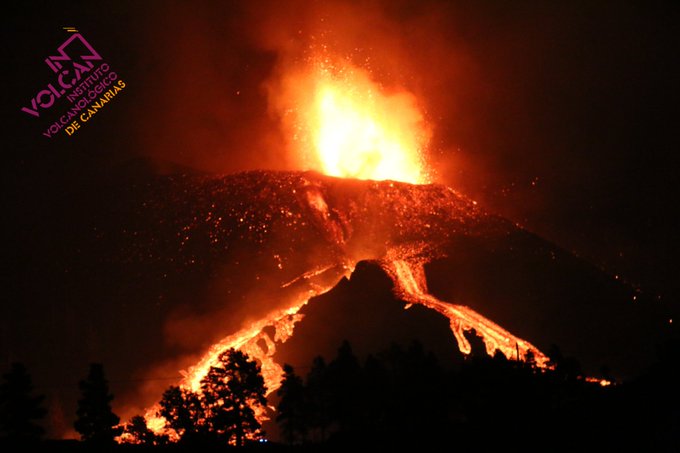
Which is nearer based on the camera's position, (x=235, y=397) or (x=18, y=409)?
(x=18, y=409)

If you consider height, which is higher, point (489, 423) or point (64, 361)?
point (64, 361)

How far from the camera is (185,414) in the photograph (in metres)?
47.9

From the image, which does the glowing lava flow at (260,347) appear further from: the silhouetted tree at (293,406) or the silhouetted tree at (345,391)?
the silhouetted tree at (345,391)

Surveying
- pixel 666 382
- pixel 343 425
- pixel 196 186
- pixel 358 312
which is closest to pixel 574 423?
pixel 666 382

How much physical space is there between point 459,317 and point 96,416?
46246 mm

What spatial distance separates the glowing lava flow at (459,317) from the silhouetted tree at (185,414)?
3281cm

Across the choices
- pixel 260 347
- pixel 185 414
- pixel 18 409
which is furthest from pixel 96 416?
pixel 260 347

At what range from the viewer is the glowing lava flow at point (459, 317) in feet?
253

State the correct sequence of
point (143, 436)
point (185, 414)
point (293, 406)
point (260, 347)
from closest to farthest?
point (293, 406) → point (185, 414) → point (143, 436) → point (260, 347)

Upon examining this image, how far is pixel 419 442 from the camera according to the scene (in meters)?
43.4

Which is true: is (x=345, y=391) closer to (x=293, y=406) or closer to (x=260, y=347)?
(x=293, y=406)

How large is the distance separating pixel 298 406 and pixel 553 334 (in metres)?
51.8

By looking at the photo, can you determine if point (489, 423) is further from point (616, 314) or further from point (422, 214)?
point (422, 214)

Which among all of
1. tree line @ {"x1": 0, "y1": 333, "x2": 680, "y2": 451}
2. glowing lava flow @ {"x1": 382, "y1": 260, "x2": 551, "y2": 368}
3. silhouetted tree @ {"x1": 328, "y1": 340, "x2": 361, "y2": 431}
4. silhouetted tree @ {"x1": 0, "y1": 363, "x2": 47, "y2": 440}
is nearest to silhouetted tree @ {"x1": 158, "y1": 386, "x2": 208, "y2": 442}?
tree line @ {"x1": 0, "y1": 333, "x2": 680, "y2": 451}
